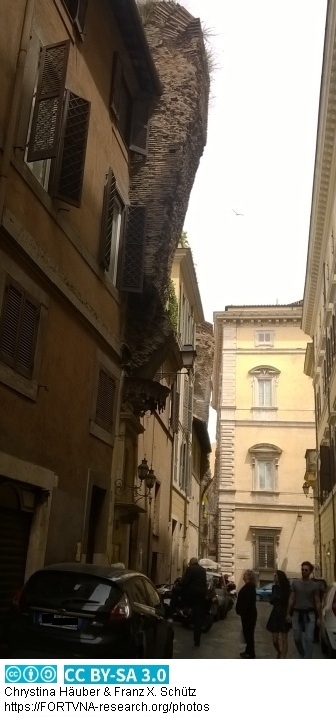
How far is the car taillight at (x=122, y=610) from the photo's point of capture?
698 centimetres

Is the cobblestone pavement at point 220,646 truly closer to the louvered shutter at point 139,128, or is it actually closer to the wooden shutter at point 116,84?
the louvered shutter at point 139,128

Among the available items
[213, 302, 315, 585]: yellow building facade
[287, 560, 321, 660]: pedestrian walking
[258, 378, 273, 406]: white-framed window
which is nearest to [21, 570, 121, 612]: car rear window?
[287, 560, 321, 660]: pedestrian walking

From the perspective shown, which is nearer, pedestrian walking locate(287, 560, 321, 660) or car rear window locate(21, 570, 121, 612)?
car rear window locate(21, 570, 121, 612)

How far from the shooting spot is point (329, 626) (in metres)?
10.6

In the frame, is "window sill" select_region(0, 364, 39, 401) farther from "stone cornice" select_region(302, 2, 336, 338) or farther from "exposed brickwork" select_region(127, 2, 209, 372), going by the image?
"stone cornice" select_region(302, 2, 336, 338)

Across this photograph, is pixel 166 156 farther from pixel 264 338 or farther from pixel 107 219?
pixel 264 338

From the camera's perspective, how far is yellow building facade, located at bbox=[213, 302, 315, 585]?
42.4 meters

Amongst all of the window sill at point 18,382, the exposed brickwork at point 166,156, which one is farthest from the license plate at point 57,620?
the exposed brickwork at point 166,156

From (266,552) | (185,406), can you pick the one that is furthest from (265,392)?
(185,406)

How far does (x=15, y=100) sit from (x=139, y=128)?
6.27 m

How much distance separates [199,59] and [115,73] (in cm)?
421

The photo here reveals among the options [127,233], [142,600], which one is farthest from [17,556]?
[127,233]

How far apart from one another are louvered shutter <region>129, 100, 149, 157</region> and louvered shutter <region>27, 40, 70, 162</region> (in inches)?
187

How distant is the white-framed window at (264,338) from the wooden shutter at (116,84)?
34.2 metres
